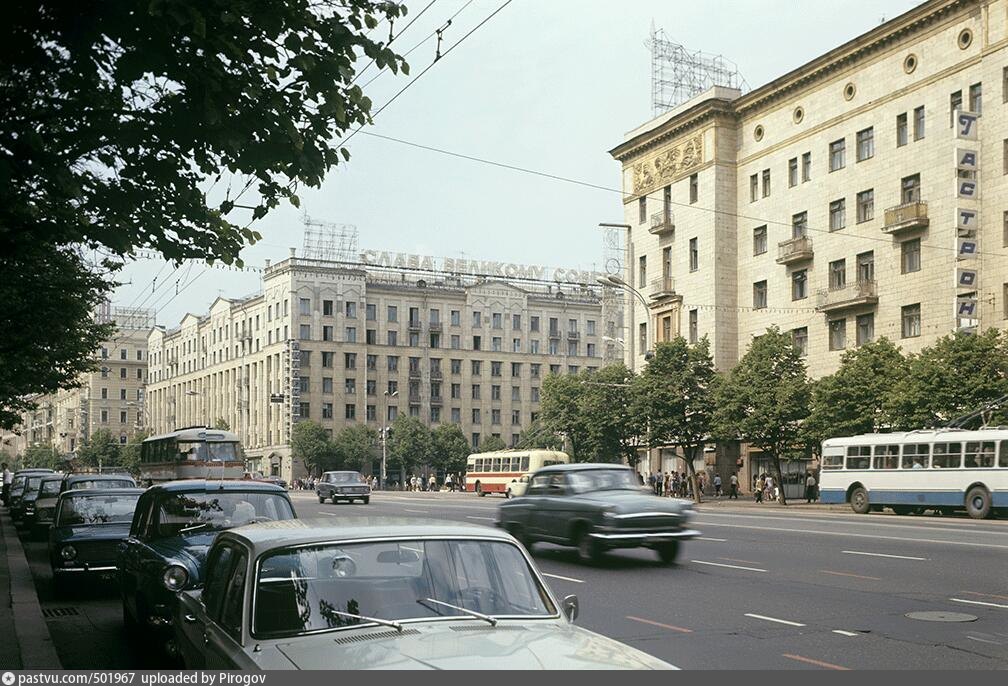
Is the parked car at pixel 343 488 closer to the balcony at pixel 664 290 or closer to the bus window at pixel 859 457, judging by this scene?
the bus window at pixel 859 457

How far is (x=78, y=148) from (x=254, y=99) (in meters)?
1.79

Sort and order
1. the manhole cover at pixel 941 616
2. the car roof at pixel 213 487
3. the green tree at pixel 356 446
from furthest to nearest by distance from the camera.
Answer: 1. the green tree at pixel 356 446
2. the manhole cover at pixel 941 616
3. the car roof at pixel 213 487

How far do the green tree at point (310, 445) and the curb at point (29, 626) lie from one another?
8243 centimetres

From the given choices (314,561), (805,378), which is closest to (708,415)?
(805,378)

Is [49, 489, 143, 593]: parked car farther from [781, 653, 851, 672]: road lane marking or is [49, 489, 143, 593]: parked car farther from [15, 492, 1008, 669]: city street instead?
[781, 653, 851, 672]: road lane marking

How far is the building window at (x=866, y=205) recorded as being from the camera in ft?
170

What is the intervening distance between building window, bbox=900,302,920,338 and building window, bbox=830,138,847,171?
8628 millimetres

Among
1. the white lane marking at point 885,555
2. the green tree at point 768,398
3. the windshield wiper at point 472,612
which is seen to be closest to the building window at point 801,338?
the green tree at point 768,398

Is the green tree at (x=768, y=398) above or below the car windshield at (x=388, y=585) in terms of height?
above

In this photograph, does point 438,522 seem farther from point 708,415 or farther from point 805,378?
point 708,415

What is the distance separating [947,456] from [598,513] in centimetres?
2169

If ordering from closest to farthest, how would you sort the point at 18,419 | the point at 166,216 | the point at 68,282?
1. the point at 166,216
2. the point at 68,282
3. the point at 18,419

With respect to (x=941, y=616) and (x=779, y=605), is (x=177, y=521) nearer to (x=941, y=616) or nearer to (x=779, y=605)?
(x=779, y=605)

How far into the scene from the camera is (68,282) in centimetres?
2286
